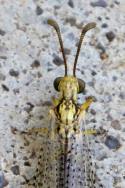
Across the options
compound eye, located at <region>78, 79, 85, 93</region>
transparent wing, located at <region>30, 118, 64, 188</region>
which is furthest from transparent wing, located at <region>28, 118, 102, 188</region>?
compound eye, located at <region>78, 79, 85, 93</region>

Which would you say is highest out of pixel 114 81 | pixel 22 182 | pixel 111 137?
pixel 114 81

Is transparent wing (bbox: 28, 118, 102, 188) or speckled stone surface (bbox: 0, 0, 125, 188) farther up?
speckled stone surface (bbox: 0, 0, 125, 188)

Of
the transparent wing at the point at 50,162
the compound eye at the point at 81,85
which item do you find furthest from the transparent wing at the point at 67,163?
the compound eye at the point at 81,85

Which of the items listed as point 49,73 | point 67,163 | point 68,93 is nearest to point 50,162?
point 67,163

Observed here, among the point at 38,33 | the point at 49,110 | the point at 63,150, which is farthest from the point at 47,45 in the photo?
the point at 63,150

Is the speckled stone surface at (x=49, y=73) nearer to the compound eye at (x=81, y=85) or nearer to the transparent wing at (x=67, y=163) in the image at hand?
the transparent wing at (x=67, y=163)

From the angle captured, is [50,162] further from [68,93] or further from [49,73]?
[49,73]

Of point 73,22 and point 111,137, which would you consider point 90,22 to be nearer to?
point 73,22

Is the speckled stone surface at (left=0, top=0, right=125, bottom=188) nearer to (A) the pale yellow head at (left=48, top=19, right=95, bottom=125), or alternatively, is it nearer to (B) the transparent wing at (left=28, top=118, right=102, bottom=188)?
(B) the transparent wing at (left=28, top=118, right=102, bottom=188)
